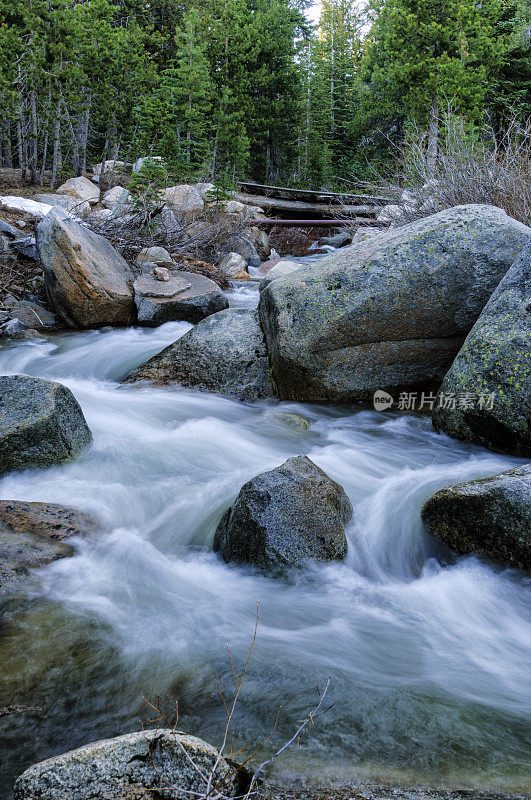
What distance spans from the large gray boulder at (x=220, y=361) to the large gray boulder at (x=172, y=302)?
154cm

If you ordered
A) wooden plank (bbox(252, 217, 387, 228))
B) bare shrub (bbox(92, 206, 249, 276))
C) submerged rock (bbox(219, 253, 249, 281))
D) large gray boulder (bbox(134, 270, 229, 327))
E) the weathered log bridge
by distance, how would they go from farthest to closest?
the weathered log bridge → wooden plank (bbox(252, 217, 387, 228)) → submerged rock (bbox(219, 253, 249, 281)) → bare shrub (bbox(92, 206, 249, 276)) → large gray boulder (bbox(134, 270, 229, 327))

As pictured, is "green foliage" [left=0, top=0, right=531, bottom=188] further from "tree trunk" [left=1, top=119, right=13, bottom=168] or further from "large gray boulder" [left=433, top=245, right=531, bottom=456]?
"large gray boulder" [left=433, top=245, right=531, bottom=456]

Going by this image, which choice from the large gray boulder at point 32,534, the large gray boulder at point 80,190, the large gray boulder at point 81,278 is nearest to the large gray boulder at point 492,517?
the large gray boulder at point 32,534

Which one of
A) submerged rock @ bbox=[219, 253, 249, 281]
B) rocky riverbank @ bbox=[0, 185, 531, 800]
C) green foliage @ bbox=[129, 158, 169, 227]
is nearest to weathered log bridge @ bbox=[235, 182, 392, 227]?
submerged rock @ bbox=[219, 253, 249, 281]

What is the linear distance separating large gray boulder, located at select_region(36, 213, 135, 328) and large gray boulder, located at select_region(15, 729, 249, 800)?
22.7 feet

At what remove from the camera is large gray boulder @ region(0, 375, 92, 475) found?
4.00 meters

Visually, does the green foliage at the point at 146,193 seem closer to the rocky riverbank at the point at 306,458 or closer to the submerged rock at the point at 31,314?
the submerged rock at the point at 31,314

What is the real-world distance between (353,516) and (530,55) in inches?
1113

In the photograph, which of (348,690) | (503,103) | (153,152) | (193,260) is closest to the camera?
(348,690)


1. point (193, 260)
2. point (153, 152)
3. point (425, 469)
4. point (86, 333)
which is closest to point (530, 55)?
point (153, 152)

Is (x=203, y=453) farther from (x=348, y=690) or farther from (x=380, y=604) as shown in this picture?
(x=348, y=690)

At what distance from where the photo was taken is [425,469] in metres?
4.57

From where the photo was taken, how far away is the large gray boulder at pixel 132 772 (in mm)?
1491

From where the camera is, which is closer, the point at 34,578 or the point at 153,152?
the point at 34,578
